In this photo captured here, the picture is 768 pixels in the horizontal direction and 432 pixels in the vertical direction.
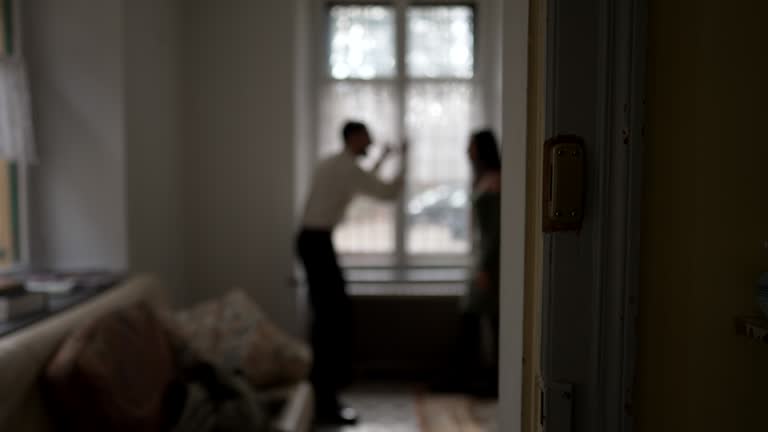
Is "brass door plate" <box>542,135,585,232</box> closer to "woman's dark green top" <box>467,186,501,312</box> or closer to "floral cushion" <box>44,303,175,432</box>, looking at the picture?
"floral cushion" <box>44,303,175,432</box>

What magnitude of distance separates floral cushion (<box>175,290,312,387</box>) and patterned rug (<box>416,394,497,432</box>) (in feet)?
2.74

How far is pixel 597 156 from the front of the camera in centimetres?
75

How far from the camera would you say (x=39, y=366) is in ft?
5.96

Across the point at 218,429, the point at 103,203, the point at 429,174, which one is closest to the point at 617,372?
the point at 218,429

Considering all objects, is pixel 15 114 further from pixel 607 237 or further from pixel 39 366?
pixel 607 237

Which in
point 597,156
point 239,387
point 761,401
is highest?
point 597,156

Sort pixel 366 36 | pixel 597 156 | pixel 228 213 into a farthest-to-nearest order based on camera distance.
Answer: pixel 366 36, pixel 228 213, pixel 597 156

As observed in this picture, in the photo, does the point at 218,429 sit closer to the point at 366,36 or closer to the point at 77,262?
the point at 77,262

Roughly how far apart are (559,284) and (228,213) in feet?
A: 11.1

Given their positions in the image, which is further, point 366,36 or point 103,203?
point 366,36

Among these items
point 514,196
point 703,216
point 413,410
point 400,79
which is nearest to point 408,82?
point 400,79

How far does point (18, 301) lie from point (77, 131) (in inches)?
41.1

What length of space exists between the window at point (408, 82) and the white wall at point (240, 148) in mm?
443

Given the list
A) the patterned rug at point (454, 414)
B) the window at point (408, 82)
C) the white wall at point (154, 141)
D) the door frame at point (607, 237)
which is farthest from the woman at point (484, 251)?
the door frame at point (607, 237)
